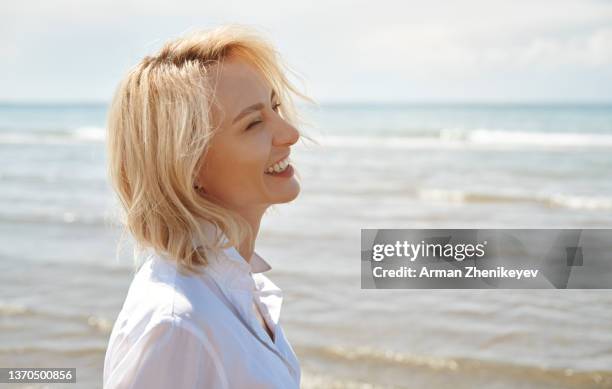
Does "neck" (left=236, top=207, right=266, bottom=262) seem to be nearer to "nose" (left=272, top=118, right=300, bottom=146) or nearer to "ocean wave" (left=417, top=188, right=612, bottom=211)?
"nose" (left=272, top=118, right=300, bottom=146)

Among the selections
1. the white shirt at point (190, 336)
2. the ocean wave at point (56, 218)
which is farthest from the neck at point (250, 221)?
the ocean wave at point (56, 218)

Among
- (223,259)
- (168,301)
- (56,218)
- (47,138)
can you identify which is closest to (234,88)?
(223,259)

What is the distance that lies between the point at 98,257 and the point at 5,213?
350 cm

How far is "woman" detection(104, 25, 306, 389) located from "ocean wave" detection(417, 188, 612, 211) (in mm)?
9684

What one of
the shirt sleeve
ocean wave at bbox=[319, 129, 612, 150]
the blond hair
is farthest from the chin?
ocean wave at bbox=[319, 129, 612, 150]

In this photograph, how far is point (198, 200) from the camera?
5.96ft

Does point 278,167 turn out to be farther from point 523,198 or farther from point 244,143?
point 523,198

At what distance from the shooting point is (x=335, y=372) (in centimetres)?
480

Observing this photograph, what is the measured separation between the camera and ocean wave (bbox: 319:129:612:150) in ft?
85.7

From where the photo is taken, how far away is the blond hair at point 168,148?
1740mm

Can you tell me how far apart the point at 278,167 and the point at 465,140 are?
2897 centimetres

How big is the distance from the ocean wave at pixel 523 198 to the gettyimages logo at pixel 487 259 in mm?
2022

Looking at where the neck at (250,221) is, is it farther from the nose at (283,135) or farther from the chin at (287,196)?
the nose at (283,135)

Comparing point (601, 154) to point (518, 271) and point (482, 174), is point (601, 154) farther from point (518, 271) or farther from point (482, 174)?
point (518, 271)
